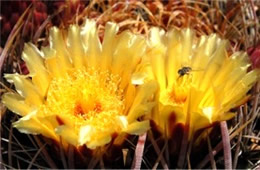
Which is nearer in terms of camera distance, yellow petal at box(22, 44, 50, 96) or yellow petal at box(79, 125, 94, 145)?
yellow petal at box(79, 125, 94, 145)

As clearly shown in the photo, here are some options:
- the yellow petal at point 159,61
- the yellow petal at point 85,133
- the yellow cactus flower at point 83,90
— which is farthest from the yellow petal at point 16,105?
the yellow petal at point 159,61

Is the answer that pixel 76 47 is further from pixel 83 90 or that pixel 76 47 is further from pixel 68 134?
pixel 68 134

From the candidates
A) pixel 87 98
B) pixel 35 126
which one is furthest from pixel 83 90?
pixel 35 126

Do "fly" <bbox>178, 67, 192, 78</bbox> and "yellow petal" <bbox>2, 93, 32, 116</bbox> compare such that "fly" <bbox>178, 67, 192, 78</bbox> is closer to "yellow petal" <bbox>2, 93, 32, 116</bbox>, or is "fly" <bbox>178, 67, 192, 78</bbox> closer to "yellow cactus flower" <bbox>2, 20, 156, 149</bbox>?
"yellow cactus flower" <bbox>2, 20, 156, 149</bbox>

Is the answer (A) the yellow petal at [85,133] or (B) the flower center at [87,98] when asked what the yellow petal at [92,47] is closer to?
(B) the flower center at [87,98]

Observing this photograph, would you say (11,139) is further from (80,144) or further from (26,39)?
(26,39)

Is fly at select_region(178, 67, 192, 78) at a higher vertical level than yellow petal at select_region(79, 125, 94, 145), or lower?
higher

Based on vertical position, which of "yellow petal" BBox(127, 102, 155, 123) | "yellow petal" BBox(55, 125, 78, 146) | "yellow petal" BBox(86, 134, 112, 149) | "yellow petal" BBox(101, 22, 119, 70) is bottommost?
"yellow petal" BBox(86, 134, 112, 149)

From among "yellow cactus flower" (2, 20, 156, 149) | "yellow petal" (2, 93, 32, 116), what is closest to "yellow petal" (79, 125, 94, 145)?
"yellow cactus flower" (2, 20, 156, 149)
